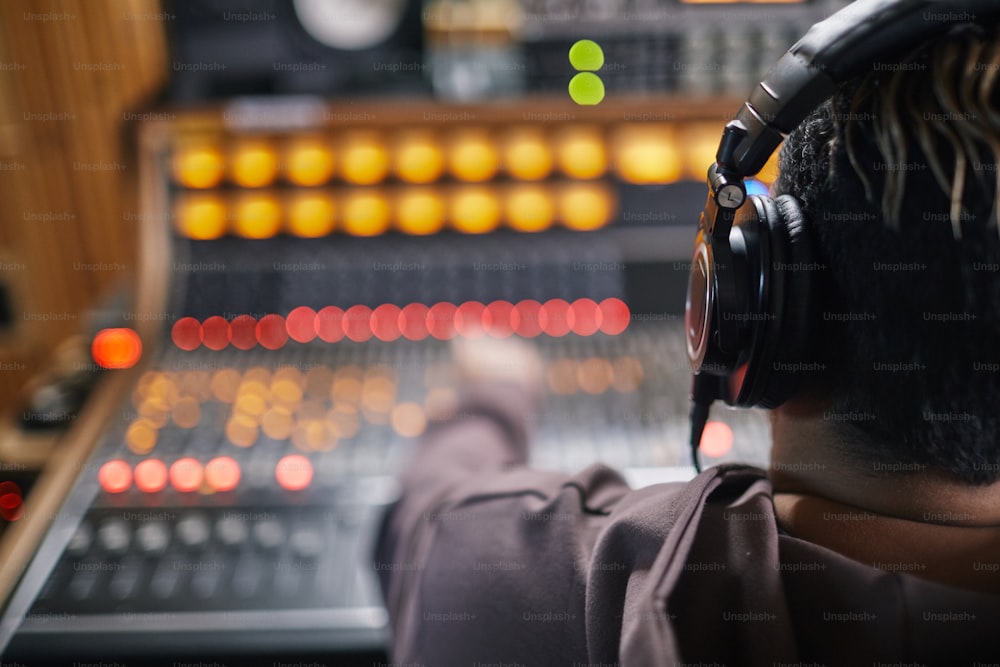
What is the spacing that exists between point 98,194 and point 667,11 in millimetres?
1161

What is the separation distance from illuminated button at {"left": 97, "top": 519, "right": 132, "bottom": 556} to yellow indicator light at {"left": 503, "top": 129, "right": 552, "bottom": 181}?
2.57 feet

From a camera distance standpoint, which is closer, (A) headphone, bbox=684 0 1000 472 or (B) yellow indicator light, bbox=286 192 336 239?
(A) headphone, bbox=684 0 1000 472

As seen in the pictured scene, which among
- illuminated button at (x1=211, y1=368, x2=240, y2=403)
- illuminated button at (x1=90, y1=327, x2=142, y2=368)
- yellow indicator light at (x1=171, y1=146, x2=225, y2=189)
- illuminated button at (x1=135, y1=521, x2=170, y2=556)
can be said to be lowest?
illuminated button at (x1=135, y1=521, x2=170, y2=556)

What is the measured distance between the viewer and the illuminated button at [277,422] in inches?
40.6

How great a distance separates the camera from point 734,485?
528mm

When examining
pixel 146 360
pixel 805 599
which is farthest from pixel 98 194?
pixel 805 599

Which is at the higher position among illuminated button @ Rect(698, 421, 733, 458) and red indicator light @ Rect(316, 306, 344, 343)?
red indicator light @ Rect(316, 306, 344, 343)

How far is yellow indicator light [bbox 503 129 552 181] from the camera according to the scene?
4.13 feet

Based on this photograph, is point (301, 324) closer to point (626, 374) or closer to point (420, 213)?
point (420, 213)

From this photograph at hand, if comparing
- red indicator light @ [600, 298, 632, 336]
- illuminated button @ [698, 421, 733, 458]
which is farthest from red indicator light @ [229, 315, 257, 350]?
illuminated button @ [698, 421, 733, 458]

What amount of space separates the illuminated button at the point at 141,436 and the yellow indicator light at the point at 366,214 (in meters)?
0.45

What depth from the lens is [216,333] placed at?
3.99 ft

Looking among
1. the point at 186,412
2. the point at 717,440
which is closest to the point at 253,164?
the point at 186,412

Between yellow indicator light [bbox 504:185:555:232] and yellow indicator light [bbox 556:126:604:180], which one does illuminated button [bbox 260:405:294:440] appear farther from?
yellow indicator light [bbox 556:126:604:180]
